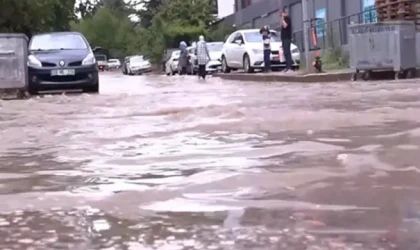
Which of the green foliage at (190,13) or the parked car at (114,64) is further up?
the green foliage at (190,13)

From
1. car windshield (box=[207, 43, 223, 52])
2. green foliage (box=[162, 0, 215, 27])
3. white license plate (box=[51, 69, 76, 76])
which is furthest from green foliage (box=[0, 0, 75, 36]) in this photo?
green foliage (box=[162, 0, 215, 27])

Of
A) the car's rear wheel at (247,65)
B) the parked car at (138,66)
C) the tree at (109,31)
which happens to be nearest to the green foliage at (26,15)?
the car's rear wheel at (247,65)

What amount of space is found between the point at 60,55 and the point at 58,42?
0.81 m

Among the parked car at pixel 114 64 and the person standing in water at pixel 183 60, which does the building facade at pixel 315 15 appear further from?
the parked car at pixel 114 64

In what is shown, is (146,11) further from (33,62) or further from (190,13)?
(33,62)

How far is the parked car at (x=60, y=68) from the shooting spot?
58.5 feet

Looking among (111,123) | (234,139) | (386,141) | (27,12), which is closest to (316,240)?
(386,141)

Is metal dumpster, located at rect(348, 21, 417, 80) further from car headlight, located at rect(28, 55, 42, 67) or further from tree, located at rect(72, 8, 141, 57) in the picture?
tree, located at rect(72, 8, 141, 57)

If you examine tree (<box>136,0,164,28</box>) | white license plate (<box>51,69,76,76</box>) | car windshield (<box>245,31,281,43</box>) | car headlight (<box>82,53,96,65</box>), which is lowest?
white license plate (<box>51,69,76,76</box>)

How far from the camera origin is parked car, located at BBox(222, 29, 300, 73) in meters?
28.1

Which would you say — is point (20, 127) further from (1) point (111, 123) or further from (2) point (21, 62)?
(2) point (21, 62)

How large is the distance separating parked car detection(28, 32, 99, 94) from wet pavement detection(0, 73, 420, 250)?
7582mm

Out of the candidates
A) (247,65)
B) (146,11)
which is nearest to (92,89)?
(247,65)

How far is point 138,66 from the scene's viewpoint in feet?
186
